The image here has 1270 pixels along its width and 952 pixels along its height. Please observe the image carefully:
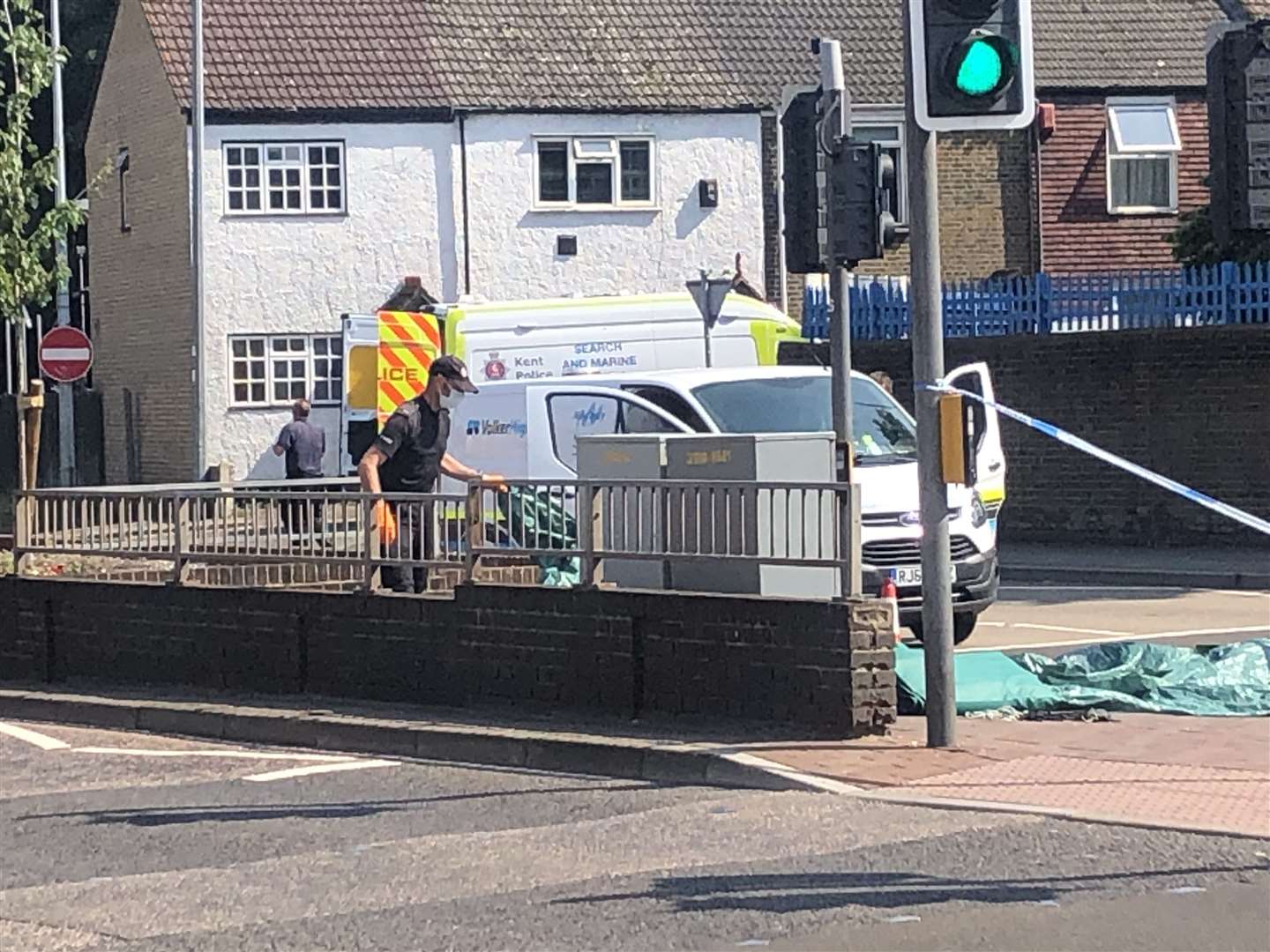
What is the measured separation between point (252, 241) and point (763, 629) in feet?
83.3

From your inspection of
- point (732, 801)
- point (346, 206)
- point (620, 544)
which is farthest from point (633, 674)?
point (346, 206)

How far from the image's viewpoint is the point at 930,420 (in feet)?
33.4

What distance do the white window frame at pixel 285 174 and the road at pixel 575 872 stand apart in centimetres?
2499

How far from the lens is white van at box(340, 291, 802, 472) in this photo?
24203 millimetres

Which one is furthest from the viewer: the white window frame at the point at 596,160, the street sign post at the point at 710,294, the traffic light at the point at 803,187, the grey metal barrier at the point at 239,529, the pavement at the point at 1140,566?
the white window frame at the point at 596,160

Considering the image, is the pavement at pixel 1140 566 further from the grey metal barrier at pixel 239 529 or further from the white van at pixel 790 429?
the grey metal barrier at pixel 239 529

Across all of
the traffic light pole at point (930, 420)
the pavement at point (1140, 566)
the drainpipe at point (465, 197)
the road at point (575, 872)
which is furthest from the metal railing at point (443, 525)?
the drainpipe at point (465, 197)

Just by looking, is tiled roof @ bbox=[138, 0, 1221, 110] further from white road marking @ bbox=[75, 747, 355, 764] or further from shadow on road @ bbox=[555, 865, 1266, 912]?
shadow on road @ bbox=[555, 865, 1266, 912]

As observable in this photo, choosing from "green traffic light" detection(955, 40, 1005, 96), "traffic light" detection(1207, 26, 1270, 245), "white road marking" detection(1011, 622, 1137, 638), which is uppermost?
"green traffic light" detection(955, 40, 1005, 96)

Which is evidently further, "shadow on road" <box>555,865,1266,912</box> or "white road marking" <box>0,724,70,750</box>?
"white road marking" <box>0,724,70,750</box>

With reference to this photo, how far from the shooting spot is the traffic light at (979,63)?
32.0ft

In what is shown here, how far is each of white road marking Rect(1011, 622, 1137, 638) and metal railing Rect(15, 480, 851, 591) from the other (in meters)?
5.47

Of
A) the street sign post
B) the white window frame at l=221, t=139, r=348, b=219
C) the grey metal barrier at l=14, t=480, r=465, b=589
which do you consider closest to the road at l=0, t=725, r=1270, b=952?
the grey metal barrier at l=14, t=480, r=465, b=589

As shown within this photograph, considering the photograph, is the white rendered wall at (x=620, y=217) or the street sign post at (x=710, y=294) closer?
the street sign post at (x=710, y=294)
